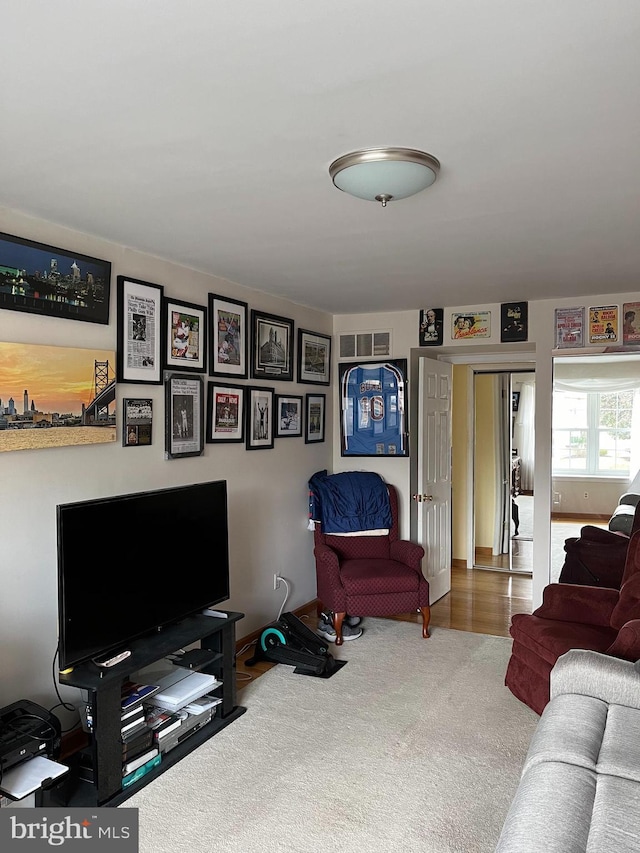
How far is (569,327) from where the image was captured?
461cm

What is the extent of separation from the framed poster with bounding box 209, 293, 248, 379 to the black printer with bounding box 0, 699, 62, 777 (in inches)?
83.0

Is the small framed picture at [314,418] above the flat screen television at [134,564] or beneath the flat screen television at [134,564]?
above

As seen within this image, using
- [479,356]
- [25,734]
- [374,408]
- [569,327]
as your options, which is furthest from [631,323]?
[25,734]

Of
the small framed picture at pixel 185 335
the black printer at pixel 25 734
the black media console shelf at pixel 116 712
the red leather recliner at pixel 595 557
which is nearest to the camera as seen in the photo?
the black printer at pixel 25 734

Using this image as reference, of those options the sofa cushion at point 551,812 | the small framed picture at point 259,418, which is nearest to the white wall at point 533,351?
the small framed picture at point 259,418

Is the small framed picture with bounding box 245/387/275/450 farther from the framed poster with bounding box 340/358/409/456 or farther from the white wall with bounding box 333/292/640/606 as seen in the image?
the white wall with bounding box 333/292/640/606

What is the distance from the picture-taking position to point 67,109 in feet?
5.86

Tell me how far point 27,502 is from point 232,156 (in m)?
1.71

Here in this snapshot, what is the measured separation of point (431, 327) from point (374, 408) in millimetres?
810

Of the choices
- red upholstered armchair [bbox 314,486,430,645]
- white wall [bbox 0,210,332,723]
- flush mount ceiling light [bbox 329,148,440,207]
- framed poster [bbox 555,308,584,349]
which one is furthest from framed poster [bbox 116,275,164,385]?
framed poster [bbox 555,308,584,349]

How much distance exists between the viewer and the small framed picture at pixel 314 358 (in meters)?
4.98

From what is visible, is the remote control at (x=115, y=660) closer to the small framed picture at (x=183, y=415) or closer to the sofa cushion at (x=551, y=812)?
the small framed picture at (x=183, y=415)

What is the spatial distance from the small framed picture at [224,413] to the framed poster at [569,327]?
2326mm

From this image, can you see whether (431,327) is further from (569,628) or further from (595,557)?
(569,628)
